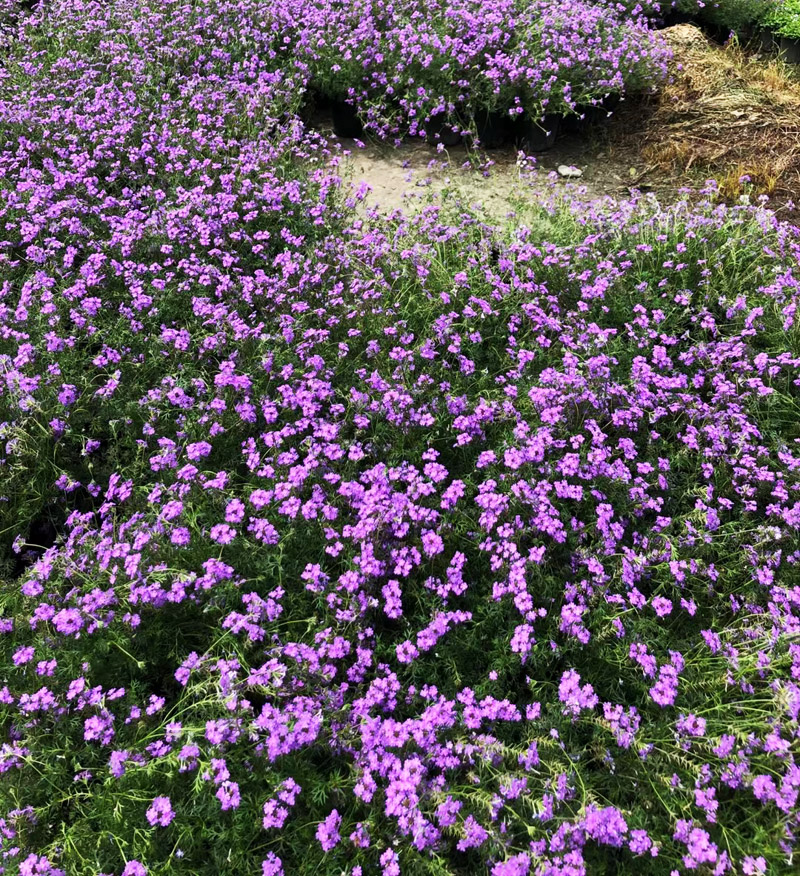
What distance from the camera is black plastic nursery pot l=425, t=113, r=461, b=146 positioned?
6.45 meters

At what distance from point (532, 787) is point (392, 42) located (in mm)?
6466

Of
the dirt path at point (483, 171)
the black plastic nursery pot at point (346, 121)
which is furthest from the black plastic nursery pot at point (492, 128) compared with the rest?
the black plastic nursery pot at point (346, 121)

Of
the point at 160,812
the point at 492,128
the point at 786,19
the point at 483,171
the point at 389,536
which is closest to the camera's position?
the point at 160,812

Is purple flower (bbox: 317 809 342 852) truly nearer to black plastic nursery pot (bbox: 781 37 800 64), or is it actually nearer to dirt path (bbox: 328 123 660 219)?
dirt path (bbox: 328 123 660 219)

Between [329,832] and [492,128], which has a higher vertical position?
[492,128]

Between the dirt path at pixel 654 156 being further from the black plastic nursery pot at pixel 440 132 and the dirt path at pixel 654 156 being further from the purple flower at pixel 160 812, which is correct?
the purple flower at pixel 160 812

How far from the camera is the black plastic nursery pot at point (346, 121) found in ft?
21.3

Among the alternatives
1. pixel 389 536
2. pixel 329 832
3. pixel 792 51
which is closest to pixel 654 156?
pixel 389 536

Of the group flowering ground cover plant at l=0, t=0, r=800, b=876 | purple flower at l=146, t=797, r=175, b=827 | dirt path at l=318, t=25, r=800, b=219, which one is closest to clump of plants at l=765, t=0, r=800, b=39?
dirt path at l=318, t=25, r=800, b=219

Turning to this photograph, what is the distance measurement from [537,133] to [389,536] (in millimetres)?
5138

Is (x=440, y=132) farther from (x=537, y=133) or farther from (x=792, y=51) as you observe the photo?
(x=792, y=51)

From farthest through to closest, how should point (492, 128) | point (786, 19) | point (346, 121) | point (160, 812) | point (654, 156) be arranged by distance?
point (786, 19)
point (346, 121)
point (492, 128)
point (654, 156)
point (160, 812)

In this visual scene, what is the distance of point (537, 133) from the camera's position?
21.1 ft

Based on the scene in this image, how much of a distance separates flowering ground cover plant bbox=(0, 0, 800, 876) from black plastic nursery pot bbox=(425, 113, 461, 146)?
6.96 ft
